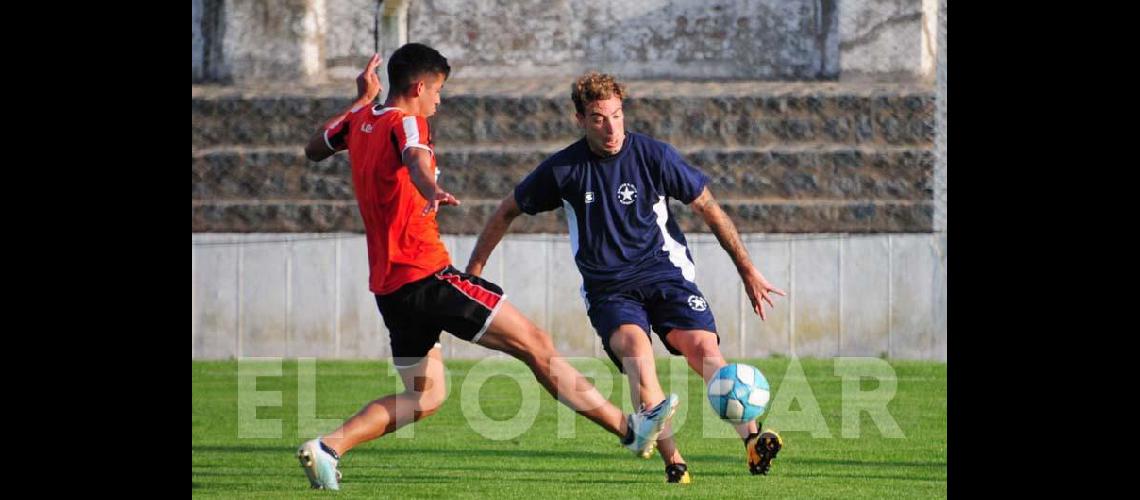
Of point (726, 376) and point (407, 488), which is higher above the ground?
point (726, 376)

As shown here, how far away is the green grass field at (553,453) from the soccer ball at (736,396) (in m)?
0.37

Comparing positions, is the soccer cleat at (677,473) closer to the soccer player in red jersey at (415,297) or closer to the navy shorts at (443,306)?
the soccer player in red jersey at (415,297)

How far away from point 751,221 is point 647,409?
38.0ft

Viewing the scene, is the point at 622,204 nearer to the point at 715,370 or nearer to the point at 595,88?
the point at 595,88

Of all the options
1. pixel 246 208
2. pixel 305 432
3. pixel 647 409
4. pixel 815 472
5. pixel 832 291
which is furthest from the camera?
pixel 246 208

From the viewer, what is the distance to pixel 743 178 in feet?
65.7

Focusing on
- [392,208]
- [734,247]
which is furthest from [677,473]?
[392,208]

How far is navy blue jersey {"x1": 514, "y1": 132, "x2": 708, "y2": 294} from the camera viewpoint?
29.3 ft

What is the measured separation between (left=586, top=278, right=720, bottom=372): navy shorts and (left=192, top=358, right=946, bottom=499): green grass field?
80 cm

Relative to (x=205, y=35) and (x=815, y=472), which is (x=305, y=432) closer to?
(x=815, y=472)

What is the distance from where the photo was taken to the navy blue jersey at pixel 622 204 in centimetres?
895

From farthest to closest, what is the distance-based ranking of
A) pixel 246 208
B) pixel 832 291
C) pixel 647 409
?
pixel 246 208, pixel 832 291, pixel 647 409

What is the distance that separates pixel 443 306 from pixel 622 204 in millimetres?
1182

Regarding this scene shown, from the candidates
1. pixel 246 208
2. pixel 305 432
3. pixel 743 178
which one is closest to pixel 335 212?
pixel 246 208
